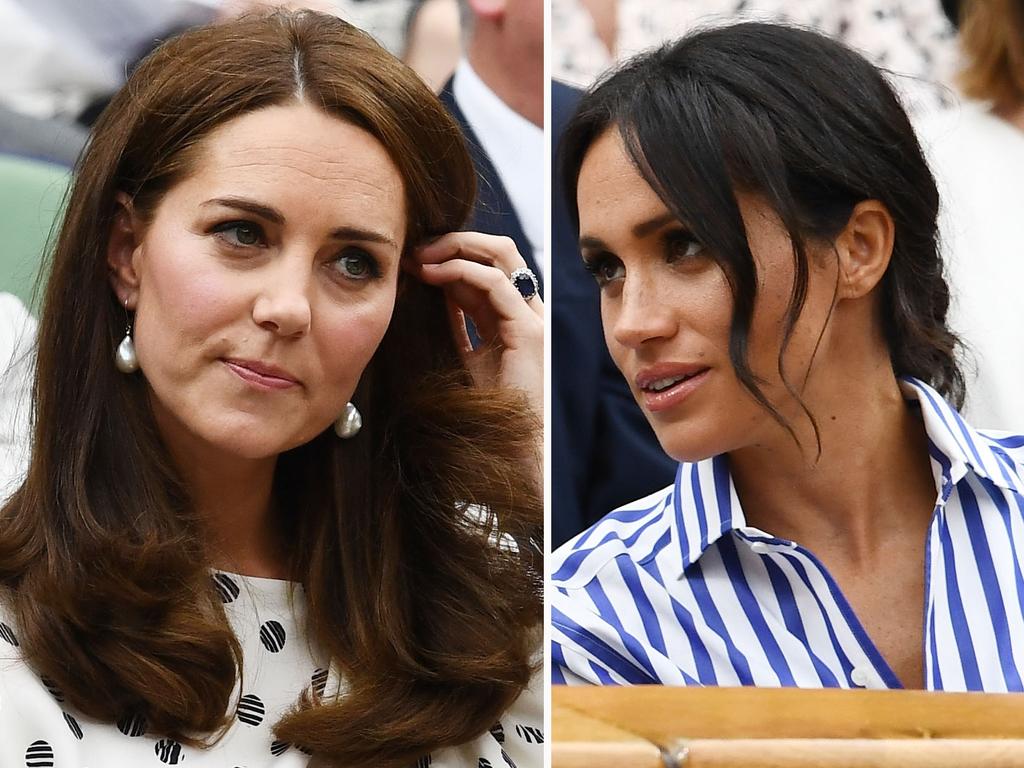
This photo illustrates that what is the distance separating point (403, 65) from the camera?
139 cm

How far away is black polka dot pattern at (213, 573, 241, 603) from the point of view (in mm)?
1333

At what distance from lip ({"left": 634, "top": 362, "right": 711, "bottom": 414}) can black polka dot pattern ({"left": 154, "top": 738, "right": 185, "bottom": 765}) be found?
1.87 ft

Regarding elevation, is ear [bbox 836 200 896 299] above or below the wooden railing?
above

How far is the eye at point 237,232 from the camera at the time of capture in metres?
1.29

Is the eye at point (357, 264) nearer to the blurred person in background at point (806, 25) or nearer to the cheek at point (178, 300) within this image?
the cheek at point (178, 300)

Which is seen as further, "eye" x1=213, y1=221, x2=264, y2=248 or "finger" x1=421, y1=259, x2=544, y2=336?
"finger" x1=421, y1=259, x2=544, y2=336

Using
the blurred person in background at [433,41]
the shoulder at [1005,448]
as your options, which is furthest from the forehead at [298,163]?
the shoulder at [1005,448]

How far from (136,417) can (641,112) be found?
1.92 ft

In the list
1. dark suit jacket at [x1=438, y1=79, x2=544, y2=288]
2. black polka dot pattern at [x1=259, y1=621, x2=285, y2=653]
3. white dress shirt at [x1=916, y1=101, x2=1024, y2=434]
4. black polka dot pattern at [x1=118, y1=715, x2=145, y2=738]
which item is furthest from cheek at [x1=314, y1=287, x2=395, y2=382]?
white dress shirt at [x1=916, y1=101, x2=1024, y2=434]

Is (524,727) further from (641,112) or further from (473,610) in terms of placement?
(641,112)

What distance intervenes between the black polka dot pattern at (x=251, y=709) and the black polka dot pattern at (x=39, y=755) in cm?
18

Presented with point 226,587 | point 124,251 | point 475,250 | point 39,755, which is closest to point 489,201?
point 475,250

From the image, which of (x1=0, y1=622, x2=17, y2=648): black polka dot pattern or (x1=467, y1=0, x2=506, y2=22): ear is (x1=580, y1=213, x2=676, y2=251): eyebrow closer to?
(x1=467, y1=0, x2=506, y2=22): ear

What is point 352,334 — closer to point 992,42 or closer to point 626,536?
point 626,536
